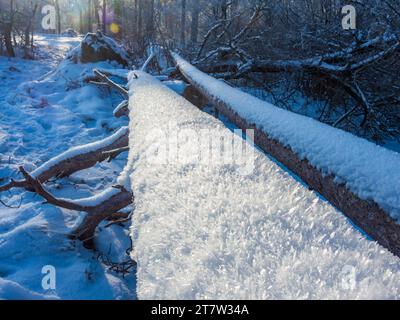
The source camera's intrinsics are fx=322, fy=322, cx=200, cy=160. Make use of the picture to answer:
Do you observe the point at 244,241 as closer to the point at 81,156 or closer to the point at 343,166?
the point at 343,166

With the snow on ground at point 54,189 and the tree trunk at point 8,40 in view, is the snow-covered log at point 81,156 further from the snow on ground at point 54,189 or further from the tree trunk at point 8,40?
the tree trunk at point 8,40

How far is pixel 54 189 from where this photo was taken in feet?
11.8

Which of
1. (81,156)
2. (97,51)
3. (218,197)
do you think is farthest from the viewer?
(97,51)

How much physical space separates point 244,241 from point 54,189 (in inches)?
129

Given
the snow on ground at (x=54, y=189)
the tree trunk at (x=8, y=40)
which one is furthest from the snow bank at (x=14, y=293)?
the tree trunk at (x=8, y=40)

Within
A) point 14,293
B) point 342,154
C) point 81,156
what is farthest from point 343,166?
point 81,156

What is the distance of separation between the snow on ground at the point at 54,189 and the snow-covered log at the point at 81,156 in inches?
14.0

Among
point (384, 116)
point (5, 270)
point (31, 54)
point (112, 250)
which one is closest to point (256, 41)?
point (384, 116)

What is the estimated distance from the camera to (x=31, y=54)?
44.7 ft

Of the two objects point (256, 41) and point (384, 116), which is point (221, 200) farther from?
point (256, 41)

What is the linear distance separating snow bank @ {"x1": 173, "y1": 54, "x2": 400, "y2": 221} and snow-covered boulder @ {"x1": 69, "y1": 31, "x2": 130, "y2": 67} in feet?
27.7

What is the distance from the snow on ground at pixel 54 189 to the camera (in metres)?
2.21

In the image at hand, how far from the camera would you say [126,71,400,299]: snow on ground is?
26.4 inches

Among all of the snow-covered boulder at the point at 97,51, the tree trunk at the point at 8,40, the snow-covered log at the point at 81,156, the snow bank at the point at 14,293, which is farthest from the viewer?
the tree trunk at the point at 8,40
